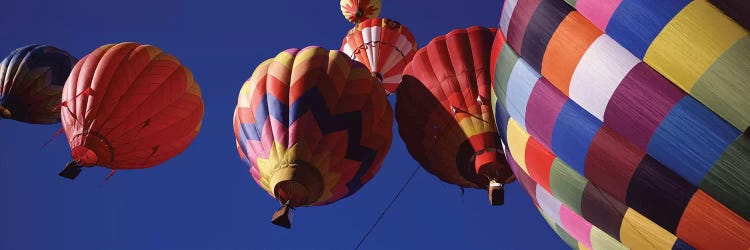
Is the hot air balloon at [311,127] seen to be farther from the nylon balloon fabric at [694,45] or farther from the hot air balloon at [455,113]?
the nylon balloon fabric at [694,45]

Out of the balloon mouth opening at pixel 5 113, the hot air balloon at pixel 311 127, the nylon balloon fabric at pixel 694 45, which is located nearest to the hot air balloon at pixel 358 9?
the hot air balloon at pixel 311 127

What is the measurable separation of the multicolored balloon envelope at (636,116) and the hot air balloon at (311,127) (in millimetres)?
2033

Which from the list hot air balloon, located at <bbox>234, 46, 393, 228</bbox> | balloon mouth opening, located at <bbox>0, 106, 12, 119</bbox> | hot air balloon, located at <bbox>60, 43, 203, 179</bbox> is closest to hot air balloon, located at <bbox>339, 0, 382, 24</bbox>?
hot air balloon, located at <bbox>60, 43, 203, 179</bbox>

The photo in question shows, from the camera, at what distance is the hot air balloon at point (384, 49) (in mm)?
12742

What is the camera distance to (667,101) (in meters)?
5.63

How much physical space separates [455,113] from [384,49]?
4.18 m

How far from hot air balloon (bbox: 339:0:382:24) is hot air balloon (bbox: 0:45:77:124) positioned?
5334 millimetres

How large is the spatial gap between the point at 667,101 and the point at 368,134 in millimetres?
3892

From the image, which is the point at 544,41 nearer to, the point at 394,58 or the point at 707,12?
the point at 707,12

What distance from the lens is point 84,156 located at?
9.45m

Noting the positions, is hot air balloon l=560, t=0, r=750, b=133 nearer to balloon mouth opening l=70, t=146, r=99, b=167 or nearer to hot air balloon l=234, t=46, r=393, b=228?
hot air balloon l=234, t=46, r=393, b=228

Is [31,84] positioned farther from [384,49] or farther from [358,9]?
[358,9]

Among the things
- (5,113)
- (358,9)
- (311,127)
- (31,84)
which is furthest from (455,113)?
(5,113)

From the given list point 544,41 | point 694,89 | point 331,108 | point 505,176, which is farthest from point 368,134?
point 694,89
